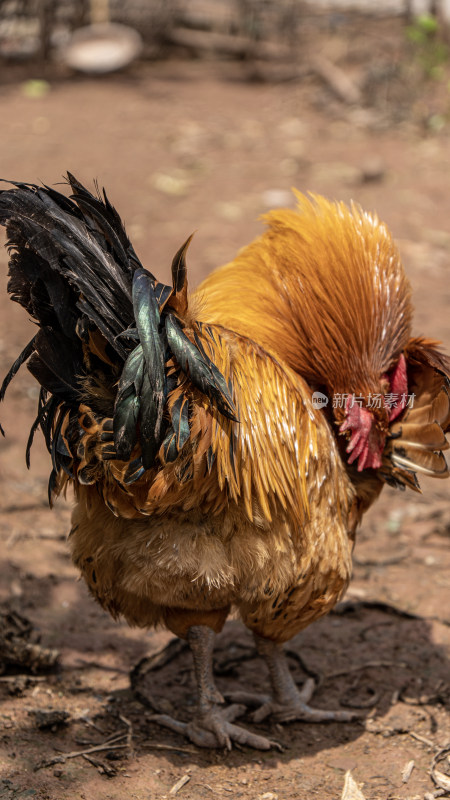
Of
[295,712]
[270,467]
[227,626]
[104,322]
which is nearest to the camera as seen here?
[104,322]

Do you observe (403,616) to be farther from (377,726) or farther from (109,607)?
(109,607)


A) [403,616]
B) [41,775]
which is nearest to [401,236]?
[403,616]

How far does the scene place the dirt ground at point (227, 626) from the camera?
3.57 m

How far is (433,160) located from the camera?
10.9 metres

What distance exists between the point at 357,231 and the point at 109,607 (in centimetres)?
200

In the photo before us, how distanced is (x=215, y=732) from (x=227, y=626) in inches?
41.9

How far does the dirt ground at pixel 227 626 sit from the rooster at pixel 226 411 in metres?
0.22

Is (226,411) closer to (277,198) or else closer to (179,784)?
(179,784)

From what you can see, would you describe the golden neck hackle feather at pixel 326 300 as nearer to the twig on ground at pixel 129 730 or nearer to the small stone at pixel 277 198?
the twig on ground at pixel 129 730

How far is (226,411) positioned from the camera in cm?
305

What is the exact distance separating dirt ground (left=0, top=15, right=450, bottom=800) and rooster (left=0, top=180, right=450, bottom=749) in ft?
0.74

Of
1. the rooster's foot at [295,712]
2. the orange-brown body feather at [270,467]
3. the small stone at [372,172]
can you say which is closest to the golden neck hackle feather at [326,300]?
the orange-brown body feather at [270,467]

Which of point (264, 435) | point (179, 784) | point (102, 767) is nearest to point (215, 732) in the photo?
point (179, 784)

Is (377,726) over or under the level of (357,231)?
under
